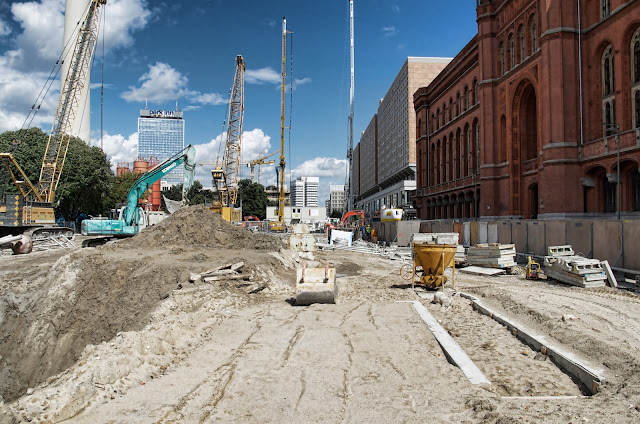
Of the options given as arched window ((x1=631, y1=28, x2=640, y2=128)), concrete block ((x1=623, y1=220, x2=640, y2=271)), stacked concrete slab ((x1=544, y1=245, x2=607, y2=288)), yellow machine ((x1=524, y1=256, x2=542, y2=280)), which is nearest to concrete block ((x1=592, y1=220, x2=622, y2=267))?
concrete block ((x1=623, y1=220, x2=640, y2=271))

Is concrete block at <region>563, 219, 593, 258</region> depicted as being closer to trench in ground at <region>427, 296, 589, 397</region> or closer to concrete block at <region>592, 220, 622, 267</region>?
concrete block at <region>592, 220, 622, 267</region>

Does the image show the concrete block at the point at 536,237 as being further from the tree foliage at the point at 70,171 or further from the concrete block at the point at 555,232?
the tree foliage at the point at 70,171

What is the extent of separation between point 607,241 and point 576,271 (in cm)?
303

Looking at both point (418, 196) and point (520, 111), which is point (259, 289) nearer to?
point (520, 111)

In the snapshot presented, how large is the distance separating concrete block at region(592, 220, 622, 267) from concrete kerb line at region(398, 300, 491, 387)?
1017cm

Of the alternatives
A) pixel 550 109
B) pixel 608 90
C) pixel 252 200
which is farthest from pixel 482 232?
pixel 252 200

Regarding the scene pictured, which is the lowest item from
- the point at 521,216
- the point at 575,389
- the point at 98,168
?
the point at 575,389

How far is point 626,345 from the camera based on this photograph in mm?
7477

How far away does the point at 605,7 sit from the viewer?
26.2 m

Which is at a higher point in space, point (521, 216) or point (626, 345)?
point (521, 216)

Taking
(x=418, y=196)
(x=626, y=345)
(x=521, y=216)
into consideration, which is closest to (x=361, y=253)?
(x=521, y=216)

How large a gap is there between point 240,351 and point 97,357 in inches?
88.9

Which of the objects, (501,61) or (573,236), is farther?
(501,61)

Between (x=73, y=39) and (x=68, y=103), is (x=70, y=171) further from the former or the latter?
(x=73, y=39)
